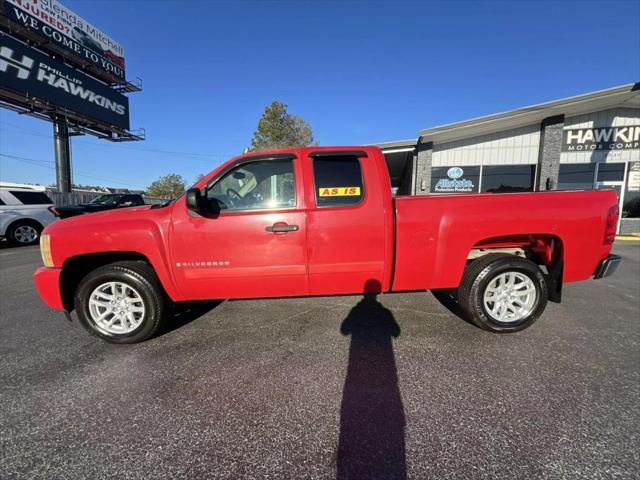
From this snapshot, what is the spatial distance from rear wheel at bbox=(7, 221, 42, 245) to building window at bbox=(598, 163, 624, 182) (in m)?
21.9

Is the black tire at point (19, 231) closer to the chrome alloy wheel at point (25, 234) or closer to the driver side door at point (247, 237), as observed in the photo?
the chrome alloy wheel at point (25, 234)

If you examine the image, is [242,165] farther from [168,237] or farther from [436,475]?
[436,475]

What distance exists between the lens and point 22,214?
977cm

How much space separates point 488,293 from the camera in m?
3.24

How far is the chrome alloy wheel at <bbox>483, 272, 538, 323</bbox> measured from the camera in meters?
3.23

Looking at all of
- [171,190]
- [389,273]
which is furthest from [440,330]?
[171,190]

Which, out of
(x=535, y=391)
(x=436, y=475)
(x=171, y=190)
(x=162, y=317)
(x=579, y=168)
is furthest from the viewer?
(x=171, y=190)

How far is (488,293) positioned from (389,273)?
3.85ft

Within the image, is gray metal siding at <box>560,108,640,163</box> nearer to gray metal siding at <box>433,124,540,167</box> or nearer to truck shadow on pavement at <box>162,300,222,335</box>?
gray metal siding at <box>433,124,540,167</box>

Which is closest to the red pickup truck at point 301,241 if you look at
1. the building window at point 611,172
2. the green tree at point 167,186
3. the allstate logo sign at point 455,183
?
the allstate logo sign at point 455,183

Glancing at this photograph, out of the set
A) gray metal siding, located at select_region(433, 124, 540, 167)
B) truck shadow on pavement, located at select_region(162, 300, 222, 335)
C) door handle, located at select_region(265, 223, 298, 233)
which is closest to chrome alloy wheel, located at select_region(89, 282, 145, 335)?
truck shadow on pavement, located at select_region(162, 300, 222, 335)

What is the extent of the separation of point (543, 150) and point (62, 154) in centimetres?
3157

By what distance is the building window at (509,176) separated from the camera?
13.0m

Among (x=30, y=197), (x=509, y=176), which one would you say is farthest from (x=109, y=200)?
(x=509, y=176)
